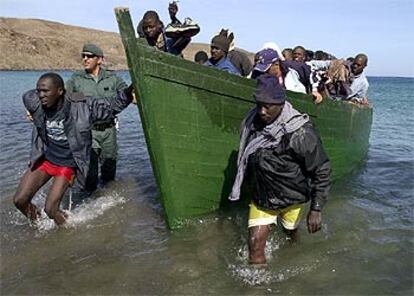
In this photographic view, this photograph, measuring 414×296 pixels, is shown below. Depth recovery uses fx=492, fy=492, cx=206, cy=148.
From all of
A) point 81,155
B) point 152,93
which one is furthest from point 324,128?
point 81,155

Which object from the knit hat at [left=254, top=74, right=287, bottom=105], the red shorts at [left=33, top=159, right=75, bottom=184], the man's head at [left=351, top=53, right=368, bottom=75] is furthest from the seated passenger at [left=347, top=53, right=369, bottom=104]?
the red shorts at [left=33, top=159, right=75, bottom=184]

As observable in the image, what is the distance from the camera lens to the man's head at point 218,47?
600cm

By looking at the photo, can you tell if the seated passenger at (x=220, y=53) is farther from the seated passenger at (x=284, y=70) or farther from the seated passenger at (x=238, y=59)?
the seated passenger at (x=238, y=59)

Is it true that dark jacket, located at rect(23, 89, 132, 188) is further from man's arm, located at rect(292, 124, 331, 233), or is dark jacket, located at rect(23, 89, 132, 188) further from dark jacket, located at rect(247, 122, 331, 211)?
man's arm, located at rect(292, 124, 331, 233)

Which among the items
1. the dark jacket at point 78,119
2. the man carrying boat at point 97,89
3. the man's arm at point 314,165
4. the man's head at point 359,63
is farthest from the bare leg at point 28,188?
the man's head at point 359,63

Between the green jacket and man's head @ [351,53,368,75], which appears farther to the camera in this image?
man's head @ [351,53,368,75]

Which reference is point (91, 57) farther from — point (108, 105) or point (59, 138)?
point (59, 138)

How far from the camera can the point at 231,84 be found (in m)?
5.39

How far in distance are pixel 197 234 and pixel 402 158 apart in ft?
22.0

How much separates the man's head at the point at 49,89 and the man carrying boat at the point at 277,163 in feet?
6.51

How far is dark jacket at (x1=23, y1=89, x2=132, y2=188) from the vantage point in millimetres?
5102

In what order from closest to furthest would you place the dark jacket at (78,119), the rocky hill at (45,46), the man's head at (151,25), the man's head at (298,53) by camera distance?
1. the dark jacket at (78,119)
2. the man's head at (151,25)
3. the man's head at (298,53)
4. the rocky hill at (45,46)

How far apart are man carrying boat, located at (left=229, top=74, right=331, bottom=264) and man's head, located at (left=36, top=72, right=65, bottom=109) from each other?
1.98 metres

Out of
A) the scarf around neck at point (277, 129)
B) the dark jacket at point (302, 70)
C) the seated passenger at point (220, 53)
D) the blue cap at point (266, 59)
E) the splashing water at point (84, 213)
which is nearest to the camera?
the scarf around neck at point (277, 129)
